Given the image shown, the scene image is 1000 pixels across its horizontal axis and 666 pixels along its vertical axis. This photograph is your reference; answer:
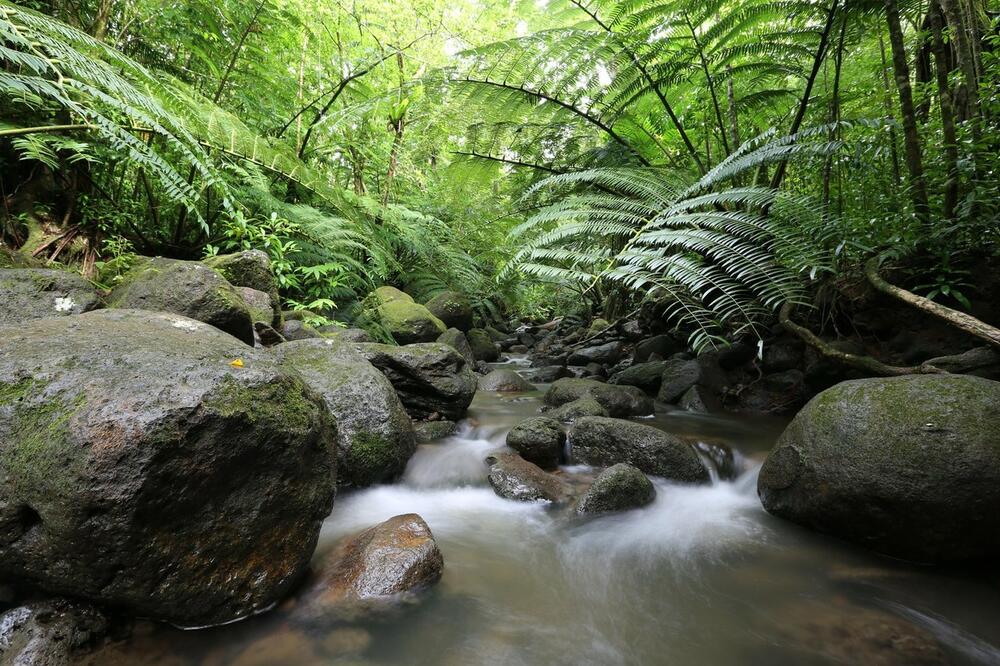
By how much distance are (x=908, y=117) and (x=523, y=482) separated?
3.26 m

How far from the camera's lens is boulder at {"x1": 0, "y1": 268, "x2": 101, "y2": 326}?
9.23 ft

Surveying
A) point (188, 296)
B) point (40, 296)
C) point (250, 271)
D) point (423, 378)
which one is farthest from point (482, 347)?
point (40, 296)

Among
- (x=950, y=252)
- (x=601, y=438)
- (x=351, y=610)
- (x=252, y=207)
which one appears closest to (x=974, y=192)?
(x=950, y=252)

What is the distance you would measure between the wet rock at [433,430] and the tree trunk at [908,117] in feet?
12.4

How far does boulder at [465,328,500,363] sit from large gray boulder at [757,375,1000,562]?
645 cm

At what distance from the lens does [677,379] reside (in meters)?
5.28

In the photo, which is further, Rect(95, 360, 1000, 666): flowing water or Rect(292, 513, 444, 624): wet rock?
Rect(292, 513, 444, 624): wet rock

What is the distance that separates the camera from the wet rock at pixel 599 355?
7.38 meters

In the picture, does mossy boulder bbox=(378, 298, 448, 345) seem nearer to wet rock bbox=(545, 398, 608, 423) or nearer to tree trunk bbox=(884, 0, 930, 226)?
wet rock bbox=(545, 398, 608, 423)

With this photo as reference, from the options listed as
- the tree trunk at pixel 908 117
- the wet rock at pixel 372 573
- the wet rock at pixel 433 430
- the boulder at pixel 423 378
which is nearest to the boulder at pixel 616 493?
the wet rock at pixel 372 573

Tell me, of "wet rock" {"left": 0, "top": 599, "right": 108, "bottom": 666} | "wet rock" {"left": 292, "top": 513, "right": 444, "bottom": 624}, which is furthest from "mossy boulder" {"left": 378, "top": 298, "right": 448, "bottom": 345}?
"wet rock" {"left": 0, "top": 599, "right": 108, "bottom": 666}

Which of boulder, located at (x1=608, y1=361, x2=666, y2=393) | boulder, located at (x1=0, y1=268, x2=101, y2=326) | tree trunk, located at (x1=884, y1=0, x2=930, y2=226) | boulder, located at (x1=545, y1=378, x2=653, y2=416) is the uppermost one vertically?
tree trunk, located at (x1=884, y1=0, x2=930, y2=226)

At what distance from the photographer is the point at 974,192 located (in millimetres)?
2266

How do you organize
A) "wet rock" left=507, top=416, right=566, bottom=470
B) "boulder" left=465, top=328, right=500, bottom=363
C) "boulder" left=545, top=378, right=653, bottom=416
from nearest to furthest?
"wet rock" left=507, top=416, right=566, bottom=470 < "boulder" left=545, top=378, right=653, bottom=416 < "boulder" left=465, top=328, right=500, bottom=363
